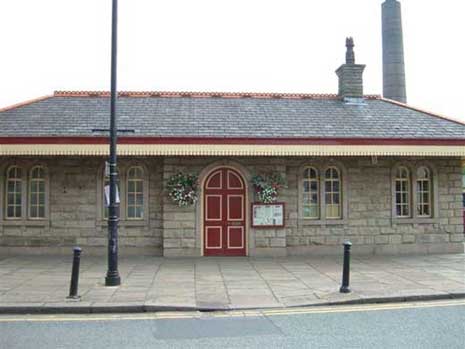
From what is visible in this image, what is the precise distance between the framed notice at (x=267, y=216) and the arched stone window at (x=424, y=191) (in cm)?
436

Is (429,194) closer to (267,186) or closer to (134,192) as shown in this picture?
(267,186)

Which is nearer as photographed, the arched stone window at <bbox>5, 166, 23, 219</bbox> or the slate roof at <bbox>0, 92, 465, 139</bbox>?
the slate roof at <bbox>0, 92, 465, 139</bbox>

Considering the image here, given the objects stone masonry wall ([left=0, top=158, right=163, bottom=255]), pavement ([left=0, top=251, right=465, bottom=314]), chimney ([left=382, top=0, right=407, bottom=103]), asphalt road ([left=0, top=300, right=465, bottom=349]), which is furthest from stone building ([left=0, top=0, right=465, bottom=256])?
chimney ([left=382, top=0, right=407, bottom=103])

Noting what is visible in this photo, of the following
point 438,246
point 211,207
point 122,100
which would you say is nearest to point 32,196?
point 122,100

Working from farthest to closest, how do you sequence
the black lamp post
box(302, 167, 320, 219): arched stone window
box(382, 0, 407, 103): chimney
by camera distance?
box(382, 0, 407, 103): chimney < box(302, 167, 320, 219): arched stone window < the black lamp post

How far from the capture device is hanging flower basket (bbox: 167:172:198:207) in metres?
13.6

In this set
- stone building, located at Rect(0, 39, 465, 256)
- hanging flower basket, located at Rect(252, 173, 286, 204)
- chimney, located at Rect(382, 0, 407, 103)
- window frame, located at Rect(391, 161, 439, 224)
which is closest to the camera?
stone building, located at Rect(0, 39, 465, 256)

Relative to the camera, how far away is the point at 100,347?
5867 millimetres

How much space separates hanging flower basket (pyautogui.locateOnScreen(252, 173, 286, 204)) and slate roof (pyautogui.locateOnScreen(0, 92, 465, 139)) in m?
1.28

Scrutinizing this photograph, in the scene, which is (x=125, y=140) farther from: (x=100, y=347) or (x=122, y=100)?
(x=100, y=347)

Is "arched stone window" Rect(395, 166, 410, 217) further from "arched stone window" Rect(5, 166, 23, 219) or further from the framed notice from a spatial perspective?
"arched stone window" Rect(5, 166, 23, 219)

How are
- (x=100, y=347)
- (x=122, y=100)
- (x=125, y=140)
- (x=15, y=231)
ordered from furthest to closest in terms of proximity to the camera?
(x=122, y=100) → (x=15, y=231) → (x=125, y=140) → (x=100, y=347)

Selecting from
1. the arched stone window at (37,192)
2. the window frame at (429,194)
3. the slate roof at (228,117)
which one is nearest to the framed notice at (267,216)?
the slate roof at (228,117)

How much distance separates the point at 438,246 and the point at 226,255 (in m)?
6.44
